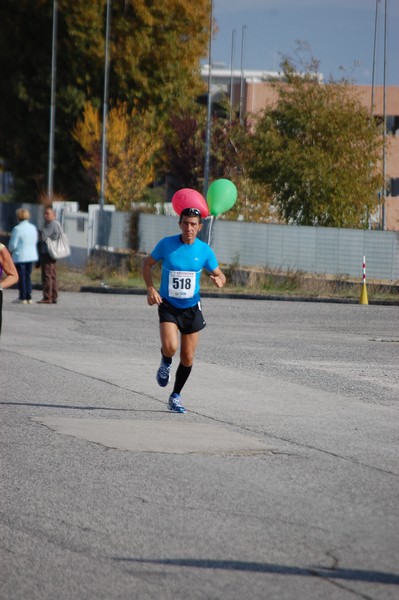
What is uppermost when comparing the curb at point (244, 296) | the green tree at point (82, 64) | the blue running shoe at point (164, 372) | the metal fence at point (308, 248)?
the green tree at point (82, 64)

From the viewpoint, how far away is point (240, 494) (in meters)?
8.19

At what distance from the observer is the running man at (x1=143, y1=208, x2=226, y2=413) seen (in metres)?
12.0

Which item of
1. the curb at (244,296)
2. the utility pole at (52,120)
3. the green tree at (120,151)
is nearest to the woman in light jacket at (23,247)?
the curb at (244,296)

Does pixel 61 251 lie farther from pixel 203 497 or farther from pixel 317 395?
pixel 203 497

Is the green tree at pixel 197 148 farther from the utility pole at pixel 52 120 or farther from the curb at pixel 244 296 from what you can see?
the curb at pixel 244 296

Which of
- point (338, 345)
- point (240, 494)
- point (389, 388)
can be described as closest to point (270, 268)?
point (338, 345)

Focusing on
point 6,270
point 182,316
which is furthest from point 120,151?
point 182,316

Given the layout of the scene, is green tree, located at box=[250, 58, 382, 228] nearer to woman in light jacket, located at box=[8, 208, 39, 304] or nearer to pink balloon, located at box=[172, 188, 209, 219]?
woman in light jacket, located at box=[8, 208, 39, 304]

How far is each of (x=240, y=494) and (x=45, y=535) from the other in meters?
1.57

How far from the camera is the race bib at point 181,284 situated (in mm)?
12008

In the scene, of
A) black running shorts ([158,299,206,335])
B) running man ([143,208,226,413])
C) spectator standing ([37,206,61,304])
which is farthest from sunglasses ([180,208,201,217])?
spectator standing ([37,206,61,304])

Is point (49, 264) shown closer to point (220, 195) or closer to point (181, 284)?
point (220, 195)

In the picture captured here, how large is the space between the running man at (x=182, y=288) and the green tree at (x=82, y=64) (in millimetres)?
43830

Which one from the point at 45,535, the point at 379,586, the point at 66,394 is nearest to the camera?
the point at 379,586
